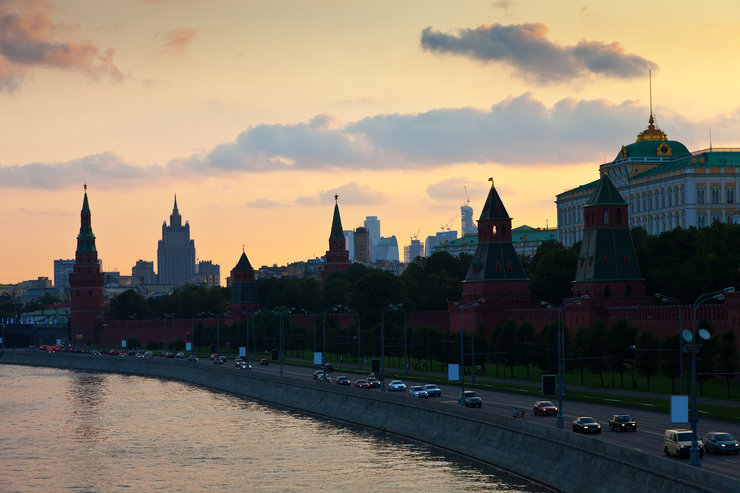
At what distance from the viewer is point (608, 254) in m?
118

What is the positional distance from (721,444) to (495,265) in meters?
87.5

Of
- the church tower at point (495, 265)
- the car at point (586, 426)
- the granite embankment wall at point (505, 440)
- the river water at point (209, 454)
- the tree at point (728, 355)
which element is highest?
the church tower at point (495, 265)

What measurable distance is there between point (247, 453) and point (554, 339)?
39.2 meters

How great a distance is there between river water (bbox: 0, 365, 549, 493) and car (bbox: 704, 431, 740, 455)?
27.9 ft

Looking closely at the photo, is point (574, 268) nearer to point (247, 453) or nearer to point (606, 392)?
point (606, 392)

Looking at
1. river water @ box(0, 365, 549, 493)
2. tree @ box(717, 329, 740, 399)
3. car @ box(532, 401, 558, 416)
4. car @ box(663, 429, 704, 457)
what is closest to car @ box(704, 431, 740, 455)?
car @ box(663, 429, 704, 457)

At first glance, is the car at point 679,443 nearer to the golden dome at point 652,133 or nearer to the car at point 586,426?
the car at point 586,426

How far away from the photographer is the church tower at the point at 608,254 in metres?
117

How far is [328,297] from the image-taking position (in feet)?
636

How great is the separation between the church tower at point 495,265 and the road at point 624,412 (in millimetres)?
42133

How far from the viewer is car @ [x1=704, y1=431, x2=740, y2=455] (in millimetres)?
48694

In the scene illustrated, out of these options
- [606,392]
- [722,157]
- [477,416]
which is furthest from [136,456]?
[722,157]

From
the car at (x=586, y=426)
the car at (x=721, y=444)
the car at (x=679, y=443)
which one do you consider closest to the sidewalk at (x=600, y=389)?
the car at (x=586, y=426)

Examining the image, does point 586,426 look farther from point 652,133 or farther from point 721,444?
point 652,133
